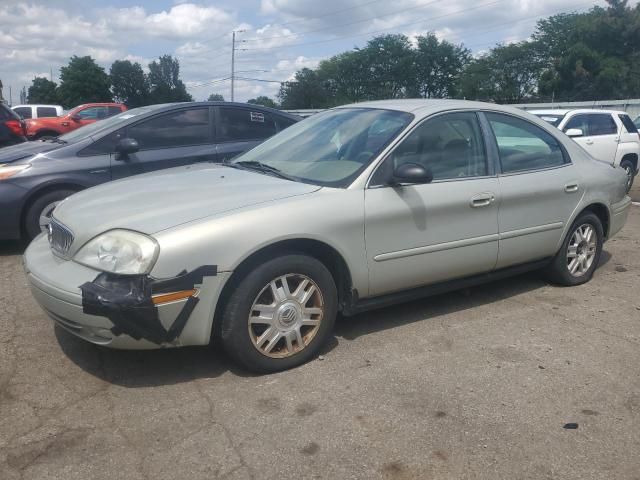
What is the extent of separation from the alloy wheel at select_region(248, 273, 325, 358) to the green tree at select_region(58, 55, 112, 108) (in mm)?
74338

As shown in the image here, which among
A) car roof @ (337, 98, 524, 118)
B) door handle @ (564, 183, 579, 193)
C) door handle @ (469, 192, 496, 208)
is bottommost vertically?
door handle @ (469, 192, 496, 208)

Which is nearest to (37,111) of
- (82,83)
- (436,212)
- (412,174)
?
(436,212)

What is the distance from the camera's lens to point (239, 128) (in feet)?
23.8

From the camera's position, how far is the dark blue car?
19.9 feet

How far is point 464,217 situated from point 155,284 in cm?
220

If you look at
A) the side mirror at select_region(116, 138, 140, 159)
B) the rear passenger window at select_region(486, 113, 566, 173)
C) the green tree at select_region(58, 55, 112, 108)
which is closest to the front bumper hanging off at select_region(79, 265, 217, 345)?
the rear passenger window at select_region(486, 113, 566, 173)

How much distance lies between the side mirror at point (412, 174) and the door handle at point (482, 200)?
586 millimetres

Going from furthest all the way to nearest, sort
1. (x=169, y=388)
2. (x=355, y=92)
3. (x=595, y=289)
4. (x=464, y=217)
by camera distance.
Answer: (x=355, y=92)
(x=595, y=289)
(x=464, y=217)
(x=169, y=388)

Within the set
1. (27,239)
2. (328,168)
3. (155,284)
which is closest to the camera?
(155,284)

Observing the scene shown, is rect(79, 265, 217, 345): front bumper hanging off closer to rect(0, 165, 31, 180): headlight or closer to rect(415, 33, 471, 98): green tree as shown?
rect(0, 165, 31, 180): headlight

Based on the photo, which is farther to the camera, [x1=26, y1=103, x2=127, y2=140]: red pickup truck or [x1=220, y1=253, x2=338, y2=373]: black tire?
[x1=26, y1=103, x2=127, y2=140]: red pickup truck

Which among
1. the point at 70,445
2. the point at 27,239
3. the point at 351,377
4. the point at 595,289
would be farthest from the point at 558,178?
the point at 27,239

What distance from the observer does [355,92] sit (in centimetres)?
9238

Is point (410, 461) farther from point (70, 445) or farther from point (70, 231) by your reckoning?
point (70, 231)
